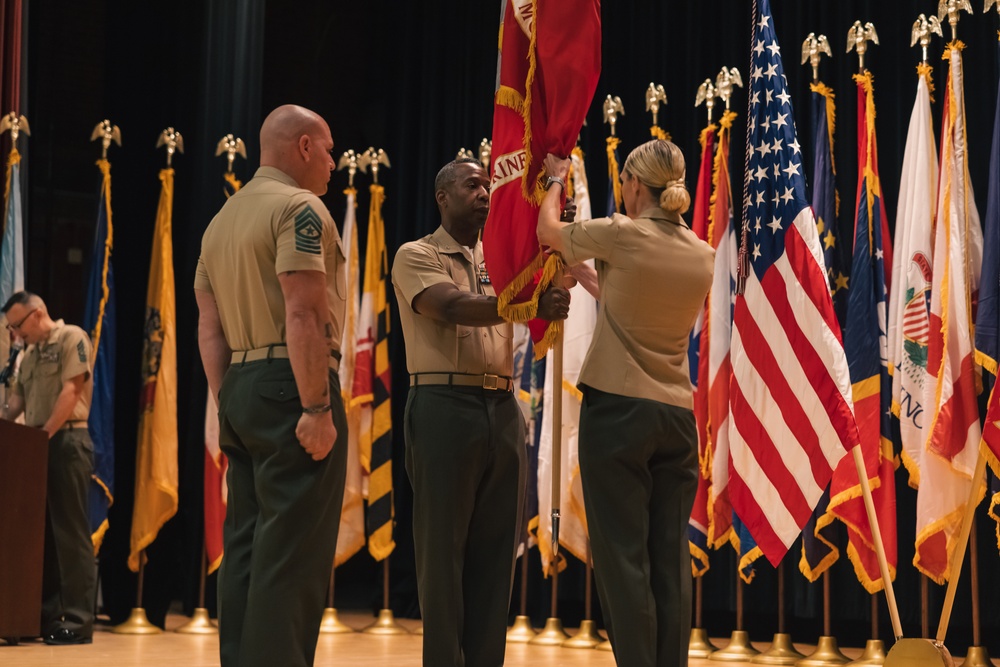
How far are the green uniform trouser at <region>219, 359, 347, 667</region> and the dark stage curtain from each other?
367 centimetres

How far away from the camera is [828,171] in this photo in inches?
211

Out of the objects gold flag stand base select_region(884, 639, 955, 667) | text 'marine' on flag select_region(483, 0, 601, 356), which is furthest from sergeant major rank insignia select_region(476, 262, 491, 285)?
gold flag stand base select_region(884, 639, 955, 667)

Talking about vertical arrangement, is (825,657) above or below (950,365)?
below

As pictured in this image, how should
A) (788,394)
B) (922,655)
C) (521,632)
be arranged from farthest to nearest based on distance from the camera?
(521,632)
(788,394)
(922,655)

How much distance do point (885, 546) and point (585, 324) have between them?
1.84 meters

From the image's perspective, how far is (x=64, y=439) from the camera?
5770mm

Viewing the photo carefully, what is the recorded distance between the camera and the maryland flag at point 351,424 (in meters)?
6.73

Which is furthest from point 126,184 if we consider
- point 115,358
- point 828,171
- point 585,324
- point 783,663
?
point 783,663

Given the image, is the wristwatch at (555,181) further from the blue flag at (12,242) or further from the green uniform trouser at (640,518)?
the blue flag at (12,242)

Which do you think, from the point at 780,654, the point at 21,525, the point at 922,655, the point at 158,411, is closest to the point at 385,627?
the point at 158,411

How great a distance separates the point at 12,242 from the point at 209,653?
2453mm

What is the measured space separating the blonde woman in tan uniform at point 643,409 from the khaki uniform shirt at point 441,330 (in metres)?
0.32

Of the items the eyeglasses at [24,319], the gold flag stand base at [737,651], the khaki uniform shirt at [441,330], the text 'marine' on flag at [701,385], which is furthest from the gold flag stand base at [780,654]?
the eyeglasses at [24,319]

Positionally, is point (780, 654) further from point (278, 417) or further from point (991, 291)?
point (278, 417)
